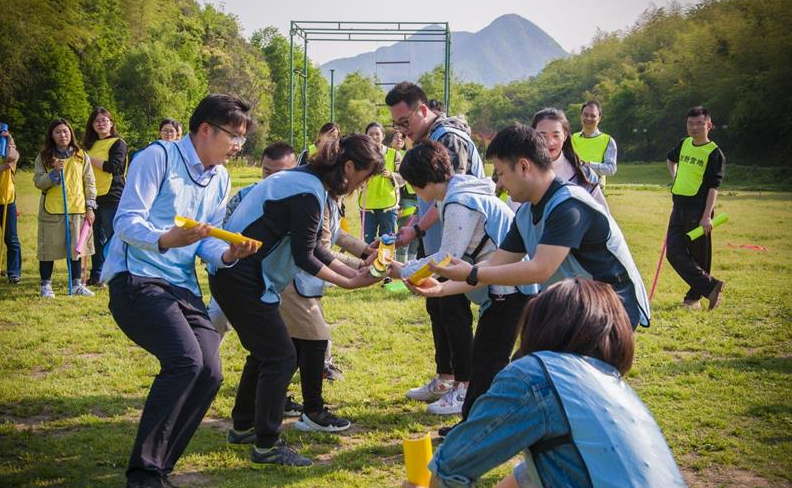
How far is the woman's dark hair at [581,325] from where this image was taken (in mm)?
2041

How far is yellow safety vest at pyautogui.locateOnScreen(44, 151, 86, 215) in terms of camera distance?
369 inches

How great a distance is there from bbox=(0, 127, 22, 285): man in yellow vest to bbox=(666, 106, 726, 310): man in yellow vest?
8795 millimetres

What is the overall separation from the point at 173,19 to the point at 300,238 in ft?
218

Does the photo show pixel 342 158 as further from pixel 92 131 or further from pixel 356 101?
pixel 356 101

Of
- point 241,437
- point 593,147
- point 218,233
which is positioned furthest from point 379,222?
point 218,233

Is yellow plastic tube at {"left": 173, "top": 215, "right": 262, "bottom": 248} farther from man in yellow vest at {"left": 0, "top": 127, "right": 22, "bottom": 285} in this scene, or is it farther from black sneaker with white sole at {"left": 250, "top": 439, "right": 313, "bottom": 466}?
man in yellow vest at {"left": 0, "top": 127, "right": 22, "bottom": 285}

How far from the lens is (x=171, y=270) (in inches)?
156

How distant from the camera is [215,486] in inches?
165

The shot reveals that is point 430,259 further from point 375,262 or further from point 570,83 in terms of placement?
point 570,83

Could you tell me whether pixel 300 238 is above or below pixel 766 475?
above

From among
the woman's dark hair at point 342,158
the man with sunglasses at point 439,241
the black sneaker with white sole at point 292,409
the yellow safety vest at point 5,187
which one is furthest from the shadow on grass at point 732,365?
the yellow safety vest at point 5,187

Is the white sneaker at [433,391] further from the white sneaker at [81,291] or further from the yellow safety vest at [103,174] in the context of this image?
the yellow safety vest at [103,174]

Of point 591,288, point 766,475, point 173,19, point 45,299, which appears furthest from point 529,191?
point 173,19

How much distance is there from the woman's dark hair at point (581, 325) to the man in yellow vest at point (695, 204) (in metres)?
7.26
